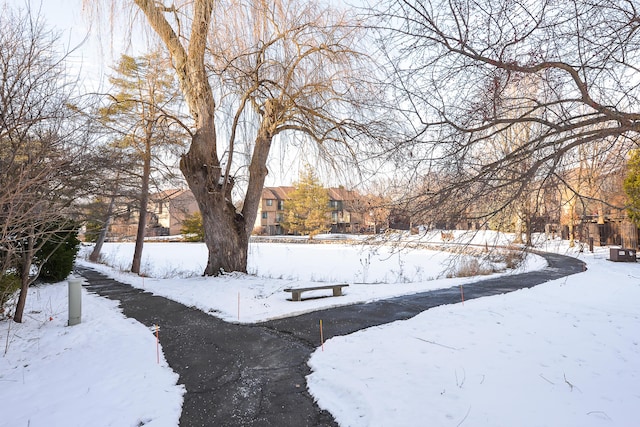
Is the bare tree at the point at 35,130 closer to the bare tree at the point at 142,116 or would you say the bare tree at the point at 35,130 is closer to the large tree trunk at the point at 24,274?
the large tree trunk at the point at 24,274

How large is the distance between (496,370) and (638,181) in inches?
625

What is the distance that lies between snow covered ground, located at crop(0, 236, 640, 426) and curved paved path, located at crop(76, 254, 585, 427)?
24 cm

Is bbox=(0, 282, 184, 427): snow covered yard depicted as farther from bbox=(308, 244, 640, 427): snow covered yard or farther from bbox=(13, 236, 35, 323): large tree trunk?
bbox=(308, 244, 640, 427): snow covered yard

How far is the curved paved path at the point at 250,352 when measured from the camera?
11.6ft

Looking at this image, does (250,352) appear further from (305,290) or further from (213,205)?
(213,205)

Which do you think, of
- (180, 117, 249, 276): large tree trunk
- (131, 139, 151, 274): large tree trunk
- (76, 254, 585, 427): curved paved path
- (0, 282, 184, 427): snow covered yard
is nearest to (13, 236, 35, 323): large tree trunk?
(0, 282, 184, 427): snow covered yard

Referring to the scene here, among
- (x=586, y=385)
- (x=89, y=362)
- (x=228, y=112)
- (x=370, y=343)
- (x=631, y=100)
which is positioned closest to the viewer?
(x=631, y=100)

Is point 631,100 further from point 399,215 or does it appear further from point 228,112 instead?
point 228,112

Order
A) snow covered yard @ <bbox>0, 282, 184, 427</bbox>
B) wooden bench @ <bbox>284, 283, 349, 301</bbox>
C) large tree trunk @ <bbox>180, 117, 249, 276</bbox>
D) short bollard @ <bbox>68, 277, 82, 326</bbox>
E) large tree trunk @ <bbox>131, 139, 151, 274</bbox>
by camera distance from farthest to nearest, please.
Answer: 1. large tree trunk @ <bbox>131, 139, 151, 274</bbox>
2. large tree trunk @ <bbox>180, 117, 249, 276</bbox>
3. wooden bench @ <bbox>284, 283, 349, 301</bbox>
4. short bollard @ <bbox>68, 277, 82, 326</bbox>
5. snow covered yard @ <bbox>0, 282, 184, 427</bbox>

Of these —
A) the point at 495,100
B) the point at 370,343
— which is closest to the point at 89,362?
the point at 370,343

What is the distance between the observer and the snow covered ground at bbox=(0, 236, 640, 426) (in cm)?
351

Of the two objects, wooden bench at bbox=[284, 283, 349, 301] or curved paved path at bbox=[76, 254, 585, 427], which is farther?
wooden bench at bbox=[284, 283, 349, 301]

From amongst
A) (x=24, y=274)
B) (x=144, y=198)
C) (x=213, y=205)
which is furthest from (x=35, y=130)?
(x=144, y=198)

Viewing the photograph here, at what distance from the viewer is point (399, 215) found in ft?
12.6
